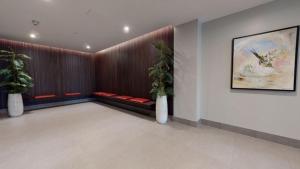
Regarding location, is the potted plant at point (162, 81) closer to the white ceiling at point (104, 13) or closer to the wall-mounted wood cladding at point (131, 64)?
the wall-mounted wood cladding at point (131, 64)

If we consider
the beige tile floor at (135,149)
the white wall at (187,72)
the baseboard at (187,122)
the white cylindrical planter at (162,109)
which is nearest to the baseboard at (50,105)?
the beige tile floor at (135,149)

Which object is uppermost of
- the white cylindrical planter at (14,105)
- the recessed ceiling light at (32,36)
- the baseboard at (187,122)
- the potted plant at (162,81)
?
the recessed ceiling light at (32,36)

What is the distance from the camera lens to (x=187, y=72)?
3865 millimetres

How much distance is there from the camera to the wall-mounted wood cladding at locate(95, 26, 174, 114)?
16.4 ft

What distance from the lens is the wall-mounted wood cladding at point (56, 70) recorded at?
19.8 feet

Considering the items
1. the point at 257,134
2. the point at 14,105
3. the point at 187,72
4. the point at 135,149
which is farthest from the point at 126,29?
the point at 14,105

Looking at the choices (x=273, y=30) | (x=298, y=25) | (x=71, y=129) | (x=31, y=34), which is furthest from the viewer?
(x=31, y=34)

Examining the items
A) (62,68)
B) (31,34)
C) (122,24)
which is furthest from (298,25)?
(62,68)

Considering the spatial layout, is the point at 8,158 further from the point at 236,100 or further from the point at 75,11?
the point at 236,100

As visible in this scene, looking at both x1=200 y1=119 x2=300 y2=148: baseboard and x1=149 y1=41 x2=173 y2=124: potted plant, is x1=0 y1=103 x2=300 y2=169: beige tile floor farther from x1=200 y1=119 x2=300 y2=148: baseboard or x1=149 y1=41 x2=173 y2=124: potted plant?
x1=149 y1=41 x2=173 y2=124: potted plant

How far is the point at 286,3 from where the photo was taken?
264 centimetres

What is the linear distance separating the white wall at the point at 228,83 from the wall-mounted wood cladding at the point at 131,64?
1.09 m

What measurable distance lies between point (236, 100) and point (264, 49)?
1.27 metres

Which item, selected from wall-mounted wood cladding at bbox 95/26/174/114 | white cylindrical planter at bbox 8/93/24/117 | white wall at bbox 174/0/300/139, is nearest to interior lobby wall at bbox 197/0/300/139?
white wall at bbox 174/0/300/139
